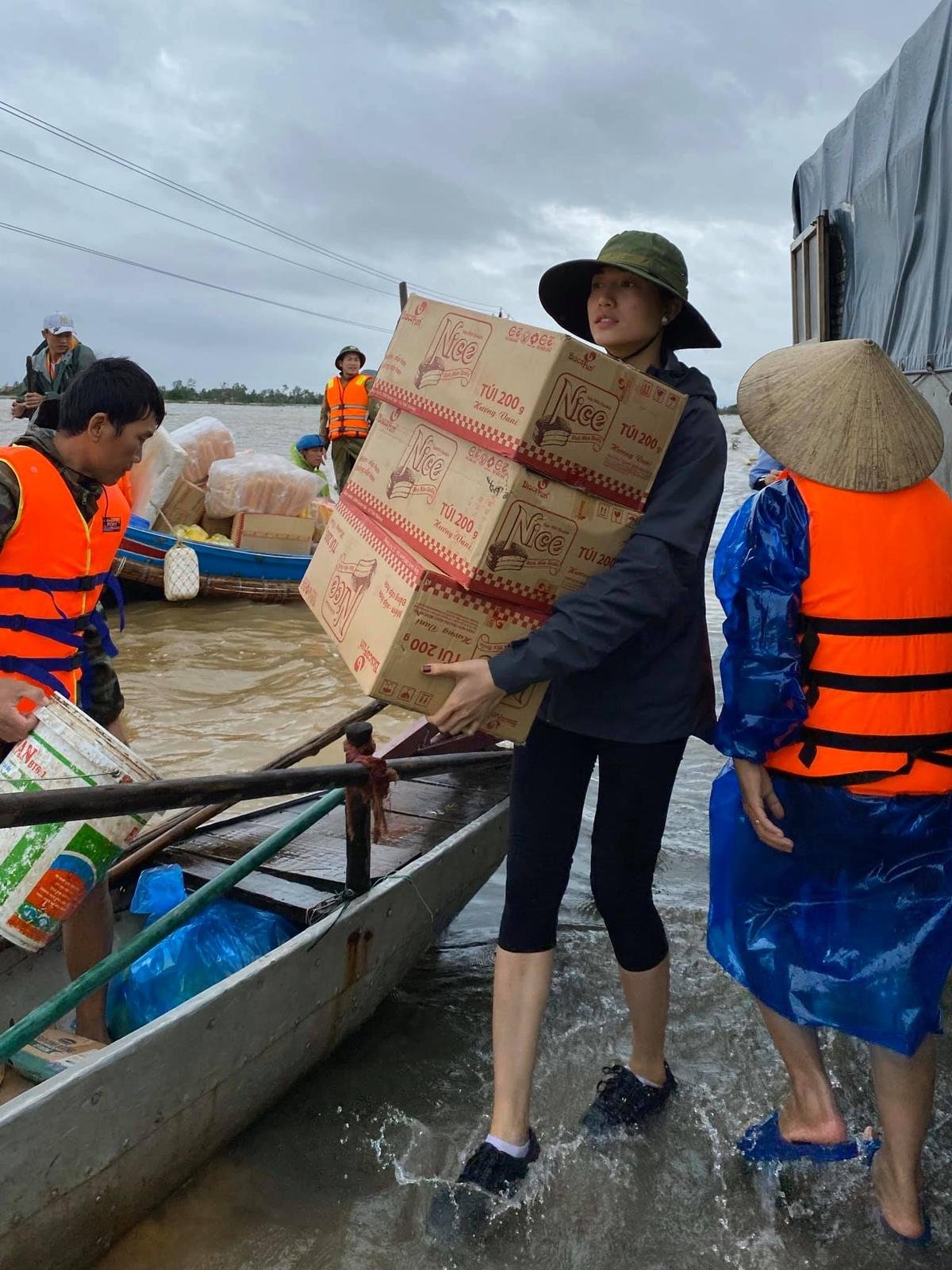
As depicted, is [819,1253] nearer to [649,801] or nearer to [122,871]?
[649,801]

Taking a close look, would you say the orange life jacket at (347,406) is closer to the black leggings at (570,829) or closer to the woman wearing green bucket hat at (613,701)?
the woman wearing green bucket hat at (613,701)

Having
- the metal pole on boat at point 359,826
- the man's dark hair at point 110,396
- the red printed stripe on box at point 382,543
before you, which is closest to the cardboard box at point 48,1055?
the metal pole on boat at point 359,826

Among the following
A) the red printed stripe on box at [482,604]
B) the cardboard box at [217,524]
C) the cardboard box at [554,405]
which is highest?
the cardboard box at [554,405]

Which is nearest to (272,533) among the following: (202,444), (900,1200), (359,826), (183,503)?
(183,503)

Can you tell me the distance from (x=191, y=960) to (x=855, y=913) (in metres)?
1.82

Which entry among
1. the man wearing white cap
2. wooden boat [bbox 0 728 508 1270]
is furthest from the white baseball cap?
wooden boat [bbox 0 728 508 1270]

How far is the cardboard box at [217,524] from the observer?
1110 centimetres

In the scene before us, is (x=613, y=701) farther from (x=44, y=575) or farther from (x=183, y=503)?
(x=183, y=503)

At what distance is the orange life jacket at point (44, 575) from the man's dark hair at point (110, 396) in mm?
143

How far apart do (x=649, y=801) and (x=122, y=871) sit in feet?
6.07

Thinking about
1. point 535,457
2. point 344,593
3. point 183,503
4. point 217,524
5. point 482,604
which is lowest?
point 217,524

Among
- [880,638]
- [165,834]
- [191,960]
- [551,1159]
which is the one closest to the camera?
[880,638]

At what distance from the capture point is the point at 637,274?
231 centimetres

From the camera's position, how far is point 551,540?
2223mm
